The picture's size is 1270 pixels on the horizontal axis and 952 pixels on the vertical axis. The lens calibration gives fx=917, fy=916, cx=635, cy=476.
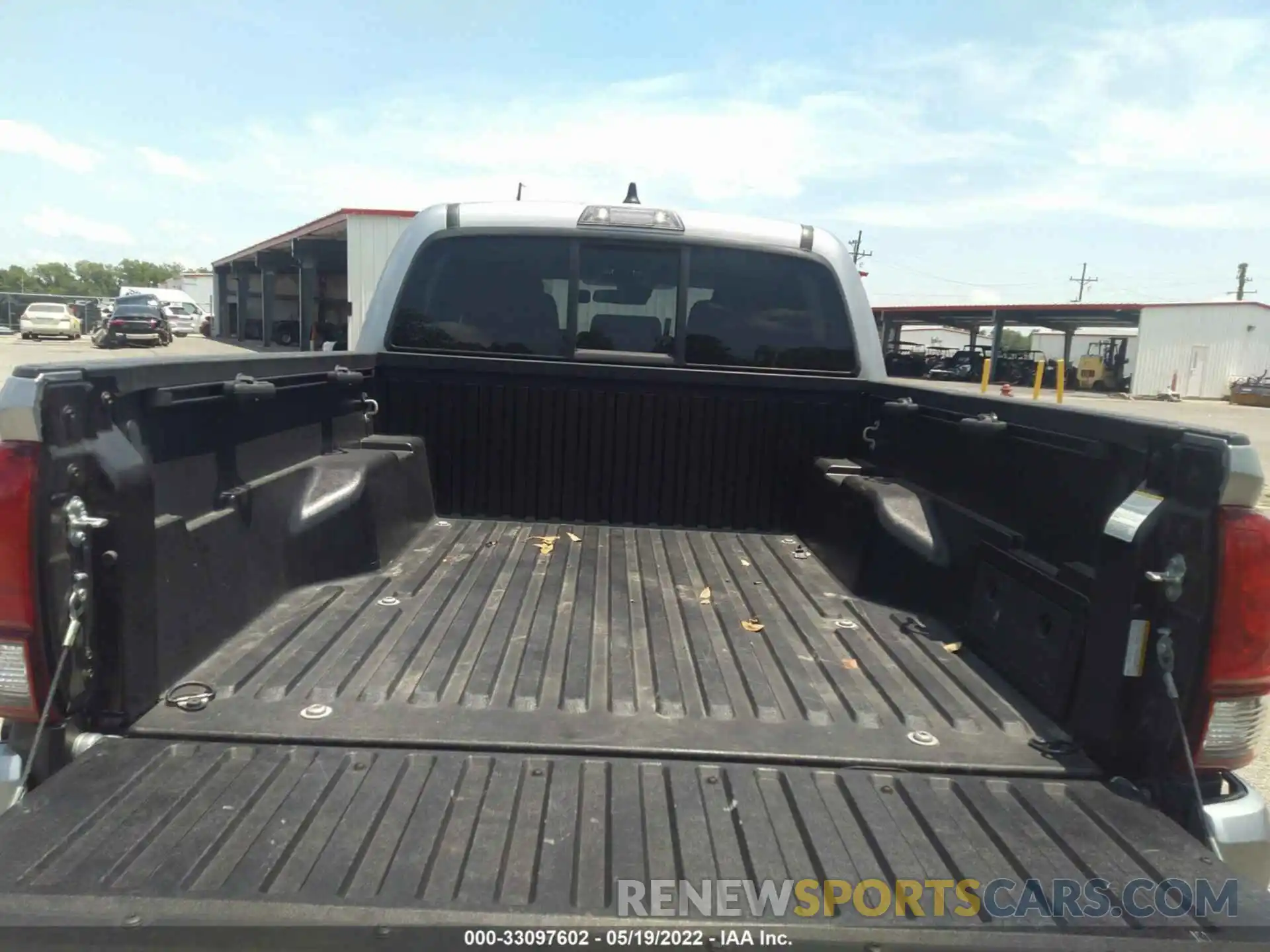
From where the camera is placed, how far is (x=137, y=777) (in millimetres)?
1859

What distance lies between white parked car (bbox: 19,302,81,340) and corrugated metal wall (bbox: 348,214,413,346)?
24.5m

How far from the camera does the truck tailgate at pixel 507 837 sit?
4.90ft

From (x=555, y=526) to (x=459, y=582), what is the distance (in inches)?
36.3

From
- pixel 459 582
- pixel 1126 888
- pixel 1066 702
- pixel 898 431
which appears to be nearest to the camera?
pixel 1126 888

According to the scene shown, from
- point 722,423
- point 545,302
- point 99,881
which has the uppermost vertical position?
point 545,302

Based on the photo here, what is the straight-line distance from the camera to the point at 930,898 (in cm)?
158

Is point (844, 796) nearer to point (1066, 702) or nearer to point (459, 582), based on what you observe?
point (1066, 702)

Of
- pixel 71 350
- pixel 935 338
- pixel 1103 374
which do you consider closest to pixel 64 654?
pixel 71 350

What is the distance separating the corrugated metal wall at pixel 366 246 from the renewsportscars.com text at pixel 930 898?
25.2 m

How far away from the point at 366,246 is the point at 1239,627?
1015 inches

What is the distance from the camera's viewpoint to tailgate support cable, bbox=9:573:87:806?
1841 mm

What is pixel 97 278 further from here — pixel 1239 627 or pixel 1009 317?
pixel 1239 627

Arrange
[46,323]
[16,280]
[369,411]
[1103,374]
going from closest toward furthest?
[369,411] < [46,323] < [1103,374] < [16,280]

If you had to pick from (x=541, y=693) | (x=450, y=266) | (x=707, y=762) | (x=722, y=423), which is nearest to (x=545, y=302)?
(x=450, y=266)
